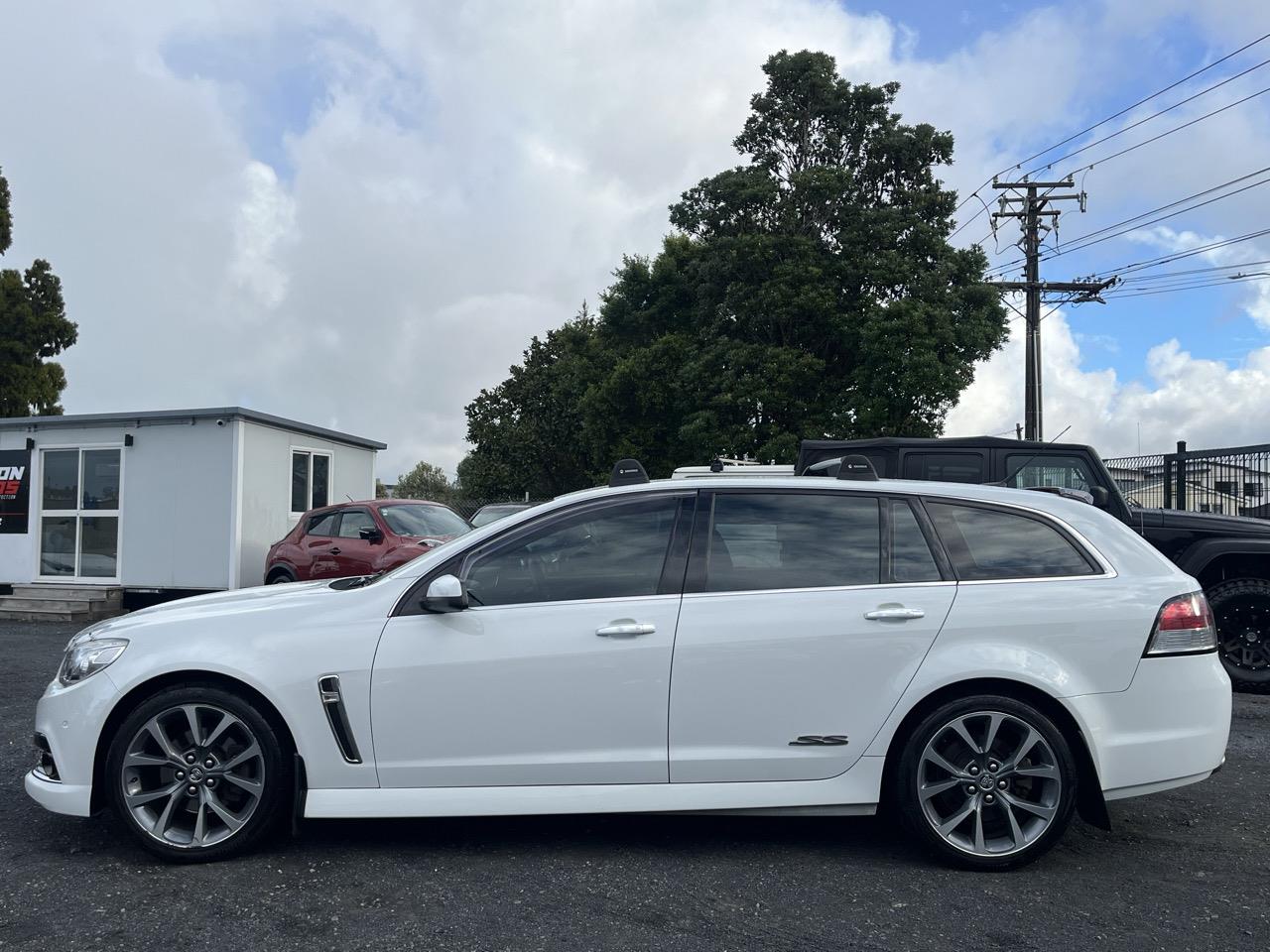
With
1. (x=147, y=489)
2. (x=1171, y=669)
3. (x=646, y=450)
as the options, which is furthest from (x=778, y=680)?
(x=646, y=450)

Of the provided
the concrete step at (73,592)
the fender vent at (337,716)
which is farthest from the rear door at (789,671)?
the concrete step at (73,592)

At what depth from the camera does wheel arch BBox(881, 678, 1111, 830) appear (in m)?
4.12

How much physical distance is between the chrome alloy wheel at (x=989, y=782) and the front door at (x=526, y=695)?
1103 mm

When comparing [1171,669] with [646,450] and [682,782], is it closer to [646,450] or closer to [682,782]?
[682,782]

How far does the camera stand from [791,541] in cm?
436

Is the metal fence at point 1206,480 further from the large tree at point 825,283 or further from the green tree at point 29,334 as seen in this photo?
the green tree at point 29,334

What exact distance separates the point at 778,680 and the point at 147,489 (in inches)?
533

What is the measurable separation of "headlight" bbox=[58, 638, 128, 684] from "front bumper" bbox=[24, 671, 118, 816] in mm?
45

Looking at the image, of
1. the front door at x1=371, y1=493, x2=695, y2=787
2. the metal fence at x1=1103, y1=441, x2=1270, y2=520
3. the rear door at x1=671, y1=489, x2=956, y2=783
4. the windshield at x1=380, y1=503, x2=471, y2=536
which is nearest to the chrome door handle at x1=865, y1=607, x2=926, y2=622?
the rear door at x1=671, y1=489, x2=956, y2=783

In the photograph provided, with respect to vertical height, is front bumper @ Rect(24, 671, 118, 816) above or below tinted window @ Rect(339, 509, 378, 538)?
below

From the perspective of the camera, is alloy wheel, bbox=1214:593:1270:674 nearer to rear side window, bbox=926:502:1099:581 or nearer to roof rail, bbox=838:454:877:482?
rear side window, bbox=926:502:1099:581

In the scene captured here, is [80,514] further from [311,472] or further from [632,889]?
[632,889]

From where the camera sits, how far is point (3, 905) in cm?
376

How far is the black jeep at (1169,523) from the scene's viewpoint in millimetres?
8219
